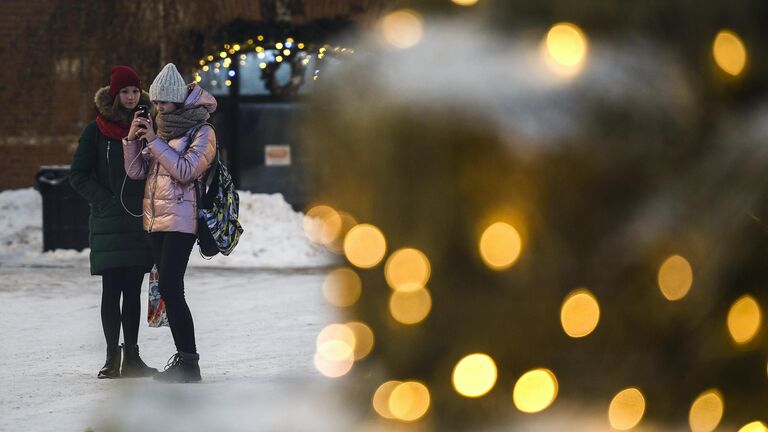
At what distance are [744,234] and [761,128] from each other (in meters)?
0.29

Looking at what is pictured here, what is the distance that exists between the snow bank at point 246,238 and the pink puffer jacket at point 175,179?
816 cm

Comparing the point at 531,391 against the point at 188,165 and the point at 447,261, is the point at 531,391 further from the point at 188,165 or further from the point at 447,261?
the point at 188,165

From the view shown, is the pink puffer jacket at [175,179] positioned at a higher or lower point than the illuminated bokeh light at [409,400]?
higher

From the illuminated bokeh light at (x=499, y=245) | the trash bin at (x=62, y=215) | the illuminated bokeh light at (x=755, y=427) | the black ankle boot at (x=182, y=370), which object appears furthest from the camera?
the trash bin at (x=62, y=215)

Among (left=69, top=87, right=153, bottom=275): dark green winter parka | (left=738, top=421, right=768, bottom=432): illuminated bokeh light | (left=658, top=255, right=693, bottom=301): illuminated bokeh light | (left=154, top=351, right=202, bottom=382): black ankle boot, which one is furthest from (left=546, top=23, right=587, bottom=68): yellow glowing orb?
(left=69, top=87, right=153, bottom=275): dark green winter parka

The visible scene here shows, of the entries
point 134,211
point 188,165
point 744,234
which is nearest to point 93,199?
point 134,211

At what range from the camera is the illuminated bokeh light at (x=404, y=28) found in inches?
147

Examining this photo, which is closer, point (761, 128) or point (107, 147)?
point (761, 128)

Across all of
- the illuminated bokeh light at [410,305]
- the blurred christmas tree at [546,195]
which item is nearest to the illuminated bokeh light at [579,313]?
the blurred christmas tree at [546,195]

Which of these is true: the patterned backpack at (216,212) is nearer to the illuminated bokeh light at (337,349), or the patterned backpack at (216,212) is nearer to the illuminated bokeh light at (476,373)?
the illuminated bokeh light at (337,349)

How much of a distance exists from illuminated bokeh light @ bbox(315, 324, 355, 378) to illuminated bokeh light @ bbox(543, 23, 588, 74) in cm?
90

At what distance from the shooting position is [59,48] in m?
18.9

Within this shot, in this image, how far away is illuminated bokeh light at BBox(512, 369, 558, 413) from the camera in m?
3.71

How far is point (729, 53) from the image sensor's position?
12.1 ft
